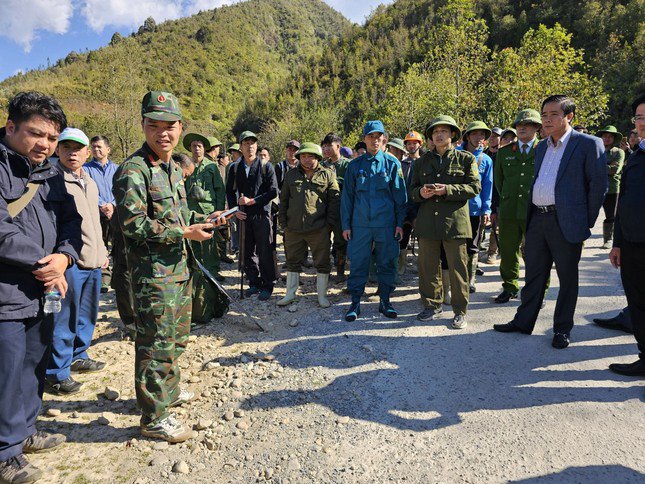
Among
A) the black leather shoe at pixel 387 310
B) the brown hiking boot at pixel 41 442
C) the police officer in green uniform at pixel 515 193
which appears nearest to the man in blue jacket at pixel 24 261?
the brown hiking boot at pixel 41 442

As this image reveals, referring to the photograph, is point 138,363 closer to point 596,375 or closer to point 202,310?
point 202,310

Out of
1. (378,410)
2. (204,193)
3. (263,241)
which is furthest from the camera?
(263,241)

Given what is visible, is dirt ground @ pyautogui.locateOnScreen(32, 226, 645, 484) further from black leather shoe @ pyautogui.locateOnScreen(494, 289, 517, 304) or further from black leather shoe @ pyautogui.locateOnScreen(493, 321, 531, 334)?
black leather shoe @ pyautogui.locateOnScreen(494, 289, 517, 304)

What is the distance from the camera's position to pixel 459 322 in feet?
14.4

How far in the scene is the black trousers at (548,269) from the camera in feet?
12.2

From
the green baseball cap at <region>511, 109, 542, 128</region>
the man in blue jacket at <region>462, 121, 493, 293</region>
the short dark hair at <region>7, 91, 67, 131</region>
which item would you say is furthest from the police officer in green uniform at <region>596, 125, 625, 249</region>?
the short dark hair at <region>7, 91, 67, 131</region>

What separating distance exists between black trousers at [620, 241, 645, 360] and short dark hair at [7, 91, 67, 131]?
4503 millimetres

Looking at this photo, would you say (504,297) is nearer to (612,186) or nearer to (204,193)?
(204,193)

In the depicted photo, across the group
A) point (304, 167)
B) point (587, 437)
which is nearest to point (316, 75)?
point (304, 167)

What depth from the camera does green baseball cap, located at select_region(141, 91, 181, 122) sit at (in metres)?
2.70

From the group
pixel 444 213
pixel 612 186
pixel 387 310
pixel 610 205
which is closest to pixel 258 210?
pixel 387 310

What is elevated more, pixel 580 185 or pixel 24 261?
pixel 580 185

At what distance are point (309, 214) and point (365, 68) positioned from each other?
52.5 m

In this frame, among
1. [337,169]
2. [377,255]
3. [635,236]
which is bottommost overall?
[377,255]
